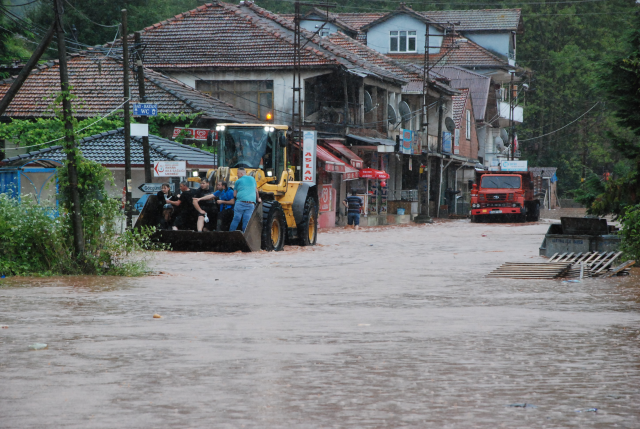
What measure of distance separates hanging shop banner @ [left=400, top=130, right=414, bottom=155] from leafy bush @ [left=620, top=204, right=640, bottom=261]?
27.6 meters

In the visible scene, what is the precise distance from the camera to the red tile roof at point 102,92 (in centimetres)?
3475

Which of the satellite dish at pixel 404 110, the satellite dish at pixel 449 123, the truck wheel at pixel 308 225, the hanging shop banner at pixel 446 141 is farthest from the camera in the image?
the hanging shop banner at pixel 446 141

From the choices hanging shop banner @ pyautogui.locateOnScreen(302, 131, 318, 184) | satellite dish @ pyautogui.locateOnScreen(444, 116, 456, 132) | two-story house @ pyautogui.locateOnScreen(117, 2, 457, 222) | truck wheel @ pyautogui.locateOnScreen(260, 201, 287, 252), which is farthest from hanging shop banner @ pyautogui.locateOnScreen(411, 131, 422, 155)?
truck wheel @ pyautogui.locateOnScreen(260, 201, 287, 252)

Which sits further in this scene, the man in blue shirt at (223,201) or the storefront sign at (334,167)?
the storefront sign at (334,167)

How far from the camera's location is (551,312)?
1177cm

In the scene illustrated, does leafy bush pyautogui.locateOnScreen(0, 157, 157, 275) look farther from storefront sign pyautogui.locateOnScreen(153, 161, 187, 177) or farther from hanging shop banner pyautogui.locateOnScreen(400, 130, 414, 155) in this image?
hanging shop banner pyautogui.locateOnScreen(400, 130, 414, 155)

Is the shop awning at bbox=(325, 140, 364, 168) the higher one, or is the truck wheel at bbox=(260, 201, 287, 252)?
the shop awning at bbox=(325, 140, 364, 168)

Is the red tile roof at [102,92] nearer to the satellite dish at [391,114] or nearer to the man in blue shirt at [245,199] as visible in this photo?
the satellite dish at [391,114]

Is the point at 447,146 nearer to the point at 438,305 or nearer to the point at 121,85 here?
the point at 121,85

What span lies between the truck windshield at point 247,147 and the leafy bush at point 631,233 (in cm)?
879

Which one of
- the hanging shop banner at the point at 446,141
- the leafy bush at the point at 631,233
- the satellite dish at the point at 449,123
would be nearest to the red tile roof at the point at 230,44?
the satellite dish at the point at 449,123

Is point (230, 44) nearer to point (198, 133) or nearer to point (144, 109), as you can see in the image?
point (198, 133)

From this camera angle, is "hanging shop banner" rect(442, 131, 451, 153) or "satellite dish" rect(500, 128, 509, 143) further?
"satellite dish" rect(500, 128, 509, 143)

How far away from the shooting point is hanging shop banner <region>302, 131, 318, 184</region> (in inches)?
1313
